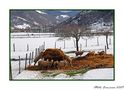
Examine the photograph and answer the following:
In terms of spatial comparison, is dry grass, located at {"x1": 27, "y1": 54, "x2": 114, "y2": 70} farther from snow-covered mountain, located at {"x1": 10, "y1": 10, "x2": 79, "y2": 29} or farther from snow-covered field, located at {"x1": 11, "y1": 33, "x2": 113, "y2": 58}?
snow-covered mountain, located at {"x1": 10, "y1": 10, "x2": 79, "y2": 29}

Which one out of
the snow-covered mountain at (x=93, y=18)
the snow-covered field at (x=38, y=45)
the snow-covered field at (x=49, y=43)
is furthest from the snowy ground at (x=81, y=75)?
the snow-covered mountain at (x=93, y=18)

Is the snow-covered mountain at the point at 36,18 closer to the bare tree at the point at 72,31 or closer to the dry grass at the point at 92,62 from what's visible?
the bare tree at the point at 72,31

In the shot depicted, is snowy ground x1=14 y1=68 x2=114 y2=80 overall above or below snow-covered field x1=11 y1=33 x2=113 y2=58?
below

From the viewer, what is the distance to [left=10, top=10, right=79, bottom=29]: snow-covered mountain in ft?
8.47

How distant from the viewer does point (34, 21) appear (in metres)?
2.60

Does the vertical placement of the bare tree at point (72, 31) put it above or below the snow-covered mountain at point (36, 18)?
below

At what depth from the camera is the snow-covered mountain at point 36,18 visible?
8.47 feet

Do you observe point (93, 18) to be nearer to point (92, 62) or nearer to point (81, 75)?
point (92, 62)

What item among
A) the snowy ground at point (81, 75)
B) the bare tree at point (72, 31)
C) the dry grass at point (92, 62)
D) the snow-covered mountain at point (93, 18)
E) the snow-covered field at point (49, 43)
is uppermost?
the snow-covered mountain at point (93, 18)

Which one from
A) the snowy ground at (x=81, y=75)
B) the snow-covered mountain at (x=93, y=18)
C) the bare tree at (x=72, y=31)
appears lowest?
the snowy ground at (x=81, y=75)

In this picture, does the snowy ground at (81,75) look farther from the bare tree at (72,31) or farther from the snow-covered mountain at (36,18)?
the snow-covered mountain at (36,18)

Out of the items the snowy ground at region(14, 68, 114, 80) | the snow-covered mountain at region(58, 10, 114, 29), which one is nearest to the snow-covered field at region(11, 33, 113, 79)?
the snowy ground at region(14, 68, 114, 80)

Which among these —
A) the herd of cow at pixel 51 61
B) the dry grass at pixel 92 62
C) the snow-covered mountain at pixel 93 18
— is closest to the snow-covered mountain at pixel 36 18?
the snow-covered mountain at pixel 93 18

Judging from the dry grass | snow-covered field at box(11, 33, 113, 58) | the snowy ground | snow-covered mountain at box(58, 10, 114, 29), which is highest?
snow-covered mountain at box(58, 10, 114, 29)
